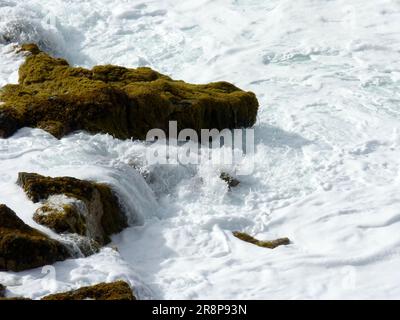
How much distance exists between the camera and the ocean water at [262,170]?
7207 millimetres

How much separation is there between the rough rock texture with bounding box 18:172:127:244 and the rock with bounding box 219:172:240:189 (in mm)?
1754

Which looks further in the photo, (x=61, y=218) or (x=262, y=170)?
(x=262, y=170)

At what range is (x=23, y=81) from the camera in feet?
36.1

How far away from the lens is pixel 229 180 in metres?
9.50

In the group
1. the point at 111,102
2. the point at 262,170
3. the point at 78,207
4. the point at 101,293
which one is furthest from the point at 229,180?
the point at 101,293

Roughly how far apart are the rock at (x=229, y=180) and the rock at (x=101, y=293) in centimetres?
339

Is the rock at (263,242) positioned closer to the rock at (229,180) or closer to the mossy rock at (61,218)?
the rock at (229,180)

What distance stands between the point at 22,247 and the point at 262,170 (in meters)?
4.40

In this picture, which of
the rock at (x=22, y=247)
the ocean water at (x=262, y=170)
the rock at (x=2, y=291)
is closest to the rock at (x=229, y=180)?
the ocean water at (x=262, y=170)

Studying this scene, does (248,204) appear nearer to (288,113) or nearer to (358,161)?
(358,161)

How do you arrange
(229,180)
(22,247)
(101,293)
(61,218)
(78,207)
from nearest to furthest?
(101,293) < (22,247) < (61,218) < (78,207) < (229,180)

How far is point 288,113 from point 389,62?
3255 millimetres

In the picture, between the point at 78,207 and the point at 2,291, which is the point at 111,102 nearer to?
the point at 78,207
